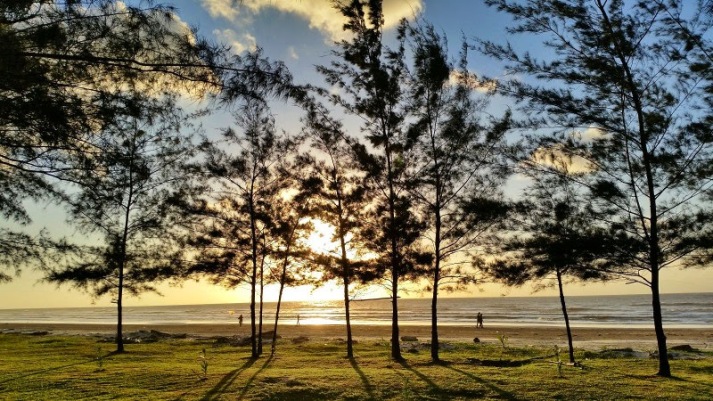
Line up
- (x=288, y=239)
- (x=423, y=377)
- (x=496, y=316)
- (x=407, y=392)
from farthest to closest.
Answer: (x=496, y=316) → (x=288, y=239) → (x=423, y=377) → (x=407, y=392)

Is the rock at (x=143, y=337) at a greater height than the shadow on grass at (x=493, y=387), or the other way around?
the shadow on grass at (x=493, y=387)

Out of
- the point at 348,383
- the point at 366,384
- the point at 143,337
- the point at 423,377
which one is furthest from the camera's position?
the point at 143,337

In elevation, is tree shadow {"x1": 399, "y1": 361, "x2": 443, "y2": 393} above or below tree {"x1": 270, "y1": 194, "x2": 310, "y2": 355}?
below

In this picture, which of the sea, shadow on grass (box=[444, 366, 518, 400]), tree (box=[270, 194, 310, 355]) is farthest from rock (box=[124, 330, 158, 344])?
the sea

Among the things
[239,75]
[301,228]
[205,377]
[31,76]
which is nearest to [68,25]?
[31,76]

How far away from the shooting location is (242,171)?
22.1m

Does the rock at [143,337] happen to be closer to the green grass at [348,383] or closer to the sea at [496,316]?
the green grass at [348,383]

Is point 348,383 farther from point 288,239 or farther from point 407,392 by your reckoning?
point 288,239

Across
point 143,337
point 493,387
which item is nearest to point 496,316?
point 143,337

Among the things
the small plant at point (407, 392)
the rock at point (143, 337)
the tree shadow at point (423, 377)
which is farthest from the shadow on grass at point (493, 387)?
the rock at point (143, 337)

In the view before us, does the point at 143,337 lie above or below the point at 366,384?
below

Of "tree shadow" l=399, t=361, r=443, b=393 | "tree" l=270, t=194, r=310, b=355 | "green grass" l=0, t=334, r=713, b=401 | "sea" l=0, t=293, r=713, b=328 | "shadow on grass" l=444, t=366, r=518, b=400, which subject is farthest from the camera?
"sea" l=0, t=293, r=713, b=328

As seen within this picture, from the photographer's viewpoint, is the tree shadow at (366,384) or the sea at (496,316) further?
the sea at (496,316)

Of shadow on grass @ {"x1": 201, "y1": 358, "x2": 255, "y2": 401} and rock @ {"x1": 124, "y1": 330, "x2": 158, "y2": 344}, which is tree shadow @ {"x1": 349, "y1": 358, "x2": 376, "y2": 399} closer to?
shadow on grass @ {"x1": 201, "y1": 358, "x2": 255, "y2": 401}
